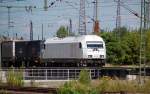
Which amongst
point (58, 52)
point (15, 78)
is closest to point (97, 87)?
point (15, 78)

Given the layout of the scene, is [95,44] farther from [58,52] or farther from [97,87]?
[97,87]

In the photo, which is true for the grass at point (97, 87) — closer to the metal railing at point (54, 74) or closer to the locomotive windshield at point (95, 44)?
the metal railing at point (54, 74)

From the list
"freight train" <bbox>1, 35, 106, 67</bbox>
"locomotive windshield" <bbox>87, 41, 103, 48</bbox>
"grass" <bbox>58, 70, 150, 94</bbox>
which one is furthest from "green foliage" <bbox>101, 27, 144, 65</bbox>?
"grass" <bbox>58, 70, 150, 94</bbox>

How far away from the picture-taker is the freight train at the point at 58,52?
48938 mm

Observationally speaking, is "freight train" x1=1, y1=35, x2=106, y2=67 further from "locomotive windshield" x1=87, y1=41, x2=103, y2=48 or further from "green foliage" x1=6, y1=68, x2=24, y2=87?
"green foliage" x1=6, y1=68, x2=24, y2=87

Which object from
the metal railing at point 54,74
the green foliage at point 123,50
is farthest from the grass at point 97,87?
the green foliage at point 123,50

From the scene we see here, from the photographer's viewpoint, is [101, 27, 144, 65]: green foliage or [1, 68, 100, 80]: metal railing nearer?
[1, 68, 100, 80]: metal railing

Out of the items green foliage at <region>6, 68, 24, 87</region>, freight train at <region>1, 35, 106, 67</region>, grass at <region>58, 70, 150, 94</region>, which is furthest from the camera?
freight train at <region>1, 35, 106, 67</region>

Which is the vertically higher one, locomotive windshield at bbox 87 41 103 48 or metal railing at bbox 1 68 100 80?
locomotive windshield at bbox 87 41 103 48

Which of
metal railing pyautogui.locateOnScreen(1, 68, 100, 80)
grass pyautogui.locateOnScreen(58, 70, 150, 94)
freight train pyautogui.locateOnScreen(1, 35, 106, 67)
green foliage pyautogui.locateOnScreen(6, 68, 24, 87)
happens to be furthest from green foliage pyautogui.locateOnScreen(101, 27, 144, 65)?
grass pyautogui.locateOnScreen(58, 70, 150, 94)

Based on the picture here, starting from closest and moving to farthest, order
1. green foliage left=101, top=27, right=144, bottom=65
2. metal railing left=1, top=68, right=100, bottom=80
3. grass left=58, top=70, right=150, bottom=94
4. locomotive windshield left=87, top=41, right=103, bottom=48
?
grass left=58, top=70, right=150, bottom=94 → metal railing left=1, top=68, right=100, bottom=80 → locomotive windshield left=87, top=41, right=103, bottom=48 → green foliage left=101, top=27, right=144, bottom=65

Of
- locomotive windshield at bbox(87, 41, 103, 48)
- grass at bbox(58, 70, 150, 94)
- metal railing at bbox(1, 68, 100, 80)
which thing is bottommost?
metal railing at bbox(1, 68, 100, 80)

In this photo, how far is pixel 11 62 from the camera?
2334 inches

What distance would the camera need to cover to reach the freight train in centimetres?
4894
